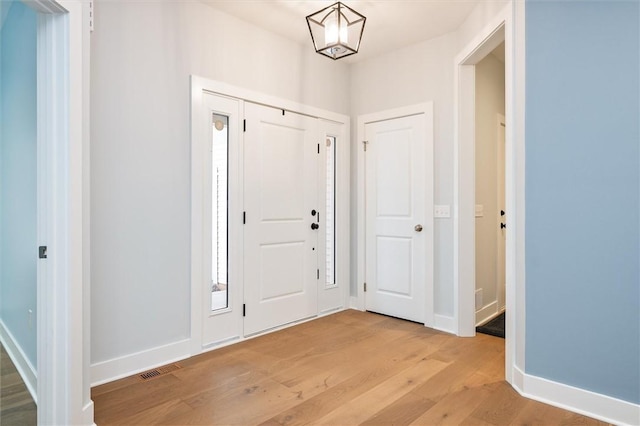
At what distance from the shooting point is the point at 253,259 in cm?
328

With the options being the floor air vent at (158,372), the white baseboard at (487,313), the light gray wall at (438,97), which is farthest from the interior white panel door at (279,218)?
the white baseboard at (487,313)

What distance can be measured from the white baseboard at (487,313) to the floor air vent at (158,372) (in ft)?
8.71

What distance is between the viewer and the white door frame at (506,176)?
90.1 inches

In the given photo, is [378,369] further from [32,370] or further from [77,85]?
[77,85]

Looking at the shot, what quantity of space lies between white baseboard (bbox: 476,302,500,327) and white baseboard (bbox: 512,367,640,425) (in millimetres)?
1385

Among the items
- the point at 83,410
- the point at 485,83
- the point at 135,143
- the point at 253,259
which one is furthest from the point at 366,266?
the point at 83,410

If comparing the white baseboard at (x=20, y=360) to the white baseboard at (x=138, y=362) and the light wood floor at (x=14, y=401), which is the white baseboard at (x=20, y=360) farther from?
the white baseboard at (x=138, y=362)

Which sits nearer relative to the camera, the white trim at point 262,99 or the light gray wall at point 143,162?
the light gray wall at point 143,162

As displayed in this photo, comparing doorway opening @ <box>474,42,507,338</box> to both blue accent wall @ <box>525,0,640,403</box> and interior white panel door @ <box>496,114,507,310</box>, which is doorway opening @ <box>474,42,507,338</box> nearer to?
interior white panel door @ <box>496,114,507,310</box>

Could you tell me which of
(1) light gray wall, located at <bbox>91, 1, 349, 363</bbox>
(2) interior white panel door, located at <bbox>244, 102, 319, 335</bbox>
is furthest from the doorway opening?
(1) light gray wall, located at <bbox>91, 1, 349, 363</bbox>

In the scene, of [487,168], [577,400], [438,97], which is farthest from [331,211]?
[577,400]

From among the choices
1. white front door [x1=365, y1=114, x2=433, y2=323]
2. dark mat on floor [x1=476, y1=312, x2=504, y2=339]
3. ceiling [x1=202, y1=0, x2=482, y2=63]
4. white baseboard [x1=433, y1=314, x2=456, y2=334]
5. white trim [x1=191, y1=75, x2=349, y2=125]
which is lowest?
dark mat on floor [x1=476, y1=312, x2=504, y2=339]

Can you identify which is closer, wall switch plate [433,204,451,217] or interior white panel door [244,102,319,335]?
interior white panel door [244,102,319,335]

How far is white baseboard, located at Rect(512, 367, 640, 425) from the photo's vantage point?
191 cm
